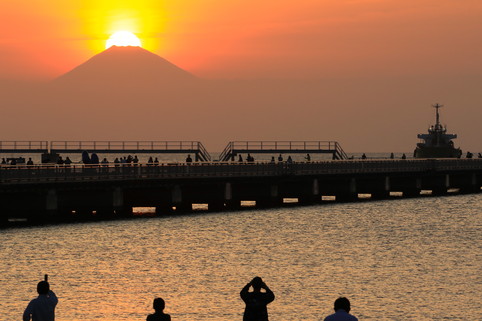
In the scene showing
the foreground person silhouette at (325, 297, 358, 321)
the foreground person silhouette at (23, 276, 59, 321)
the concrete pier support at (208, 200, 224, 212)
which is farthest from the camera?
the concrete pier support at (208, 200, 224, 212)

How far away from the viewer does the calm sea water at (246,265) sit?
141 feet

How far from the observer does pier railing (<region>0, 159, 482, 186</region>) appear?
76.1 metres

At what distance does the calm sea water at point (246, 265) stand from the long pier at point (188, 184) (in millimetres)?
2279

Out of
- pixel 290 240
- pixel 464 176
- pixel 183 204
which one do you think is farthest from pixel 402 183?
pixel 290 240

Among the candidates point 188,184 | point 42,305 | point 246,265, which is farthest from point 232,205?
point 42,305

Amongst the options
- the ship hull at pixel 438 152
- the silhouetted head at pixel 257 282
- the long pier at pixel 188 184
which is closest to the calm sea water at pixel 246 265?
the long pier at pixel 188 184

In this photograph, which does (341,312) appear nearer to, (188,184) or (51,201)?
(51,201)

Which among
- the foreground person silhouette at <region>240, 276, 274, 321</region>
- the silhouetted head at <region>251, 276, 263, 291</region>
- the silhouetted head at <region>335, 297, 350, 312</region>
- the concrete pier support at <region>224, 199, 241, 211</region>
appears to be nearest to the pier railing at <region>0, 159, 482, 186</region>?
the concrete pier support at <region>224, 199, 241, 211</region>

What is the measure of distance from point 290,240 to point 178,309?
3242cm

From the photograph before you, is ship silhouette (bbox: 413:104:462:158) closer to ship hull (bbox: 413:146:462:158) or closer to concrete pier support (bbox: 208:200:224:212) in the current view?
ship hull (bbox: 413:146:462:158)

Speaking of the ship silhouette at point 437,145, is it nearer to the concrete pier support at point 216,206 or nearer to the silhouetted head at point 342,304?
the concrete pier support at point 216,206

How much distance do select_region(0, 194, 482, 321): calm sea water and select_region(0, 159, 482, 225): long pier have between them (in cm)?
228

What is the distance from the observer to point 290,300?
44.7 metres

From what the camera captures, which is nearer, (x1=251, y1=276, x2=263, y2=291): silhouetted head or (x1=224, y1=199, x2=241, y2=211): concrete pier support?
(x1=251, y1=276, x2=263, y2=291): silhouetted head
